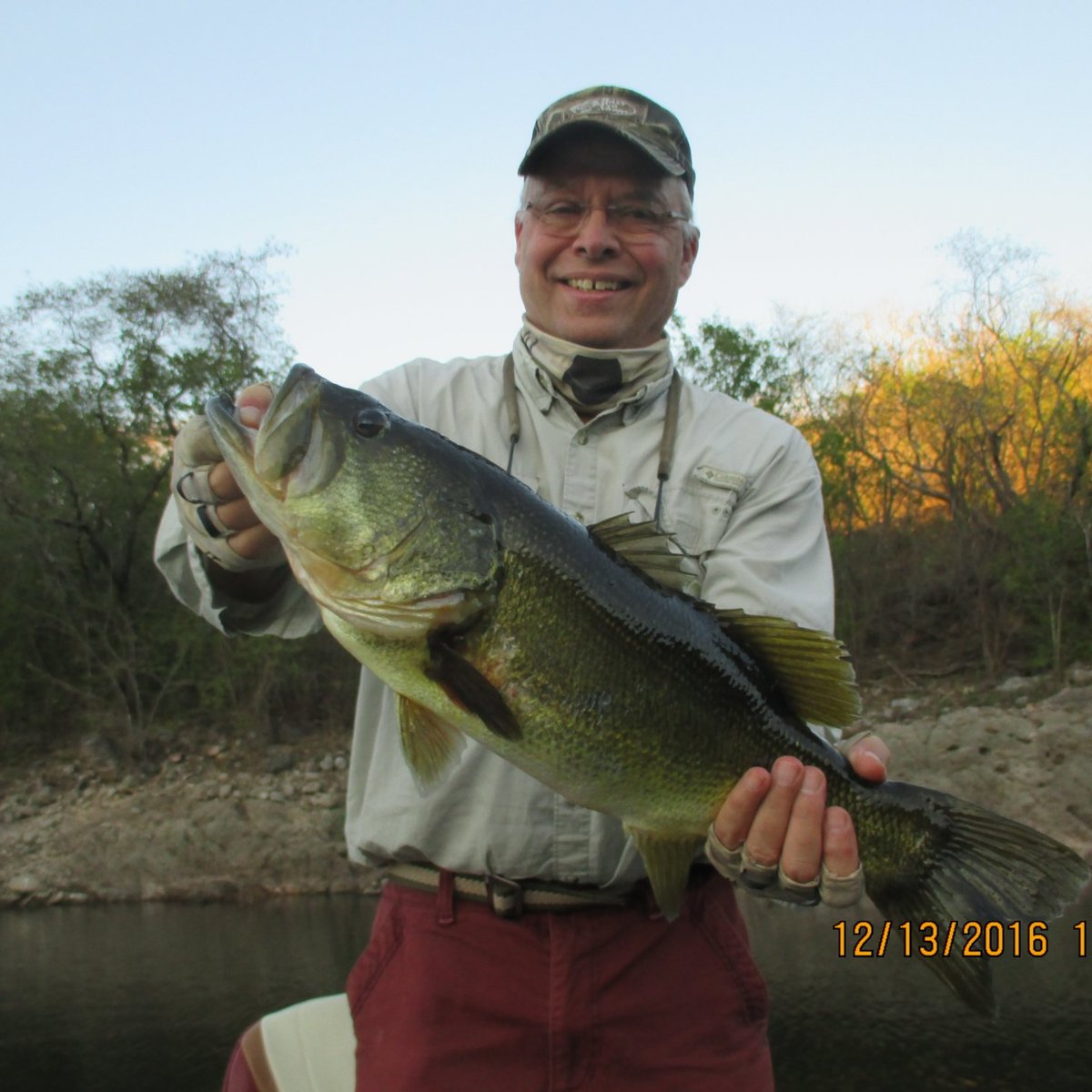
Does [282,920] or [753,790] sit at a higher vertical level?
[753,790]

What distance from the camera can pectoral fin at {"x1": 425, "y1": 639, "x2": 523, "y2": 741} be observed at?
214 centimetres

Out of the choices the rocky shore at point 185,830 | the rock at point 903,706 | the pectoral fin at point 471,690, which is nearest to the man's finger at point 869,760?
the pectoral fin at point 471,690

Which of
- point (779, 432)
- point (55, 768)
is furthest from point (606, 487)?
point (55, 768)

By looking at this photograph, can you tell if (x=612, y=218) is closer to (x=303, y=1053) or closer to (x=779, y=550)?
(x=779, y=550)

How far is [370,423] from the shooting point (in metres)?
2.25

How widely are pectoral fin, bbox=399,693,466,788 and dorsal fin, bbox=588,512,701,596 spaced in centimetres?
57

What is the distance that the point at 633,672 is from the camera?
2.28 metres

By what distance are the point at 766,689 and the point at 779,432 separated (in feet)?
3.03

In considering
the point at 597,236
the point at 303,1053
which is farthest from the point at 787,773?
the point at 303,1053

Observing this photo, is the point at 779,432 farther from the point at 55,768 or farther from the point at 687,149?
the point at 55,768

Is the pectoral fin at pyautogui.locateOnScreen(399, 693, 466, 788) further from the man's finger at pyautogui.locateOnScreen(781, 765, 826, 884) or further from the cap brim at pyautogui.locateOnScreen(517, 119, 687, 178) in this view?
the cap brim at pyautogui.locateOnScreen(517, 119, 687, 178)

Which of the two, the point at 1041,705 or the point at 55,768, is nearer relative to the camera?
the point at 1041,705

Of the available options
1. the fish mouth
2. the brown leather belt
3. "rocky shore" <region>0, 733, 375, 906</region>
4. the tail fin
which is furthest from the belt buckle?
"rocky shore" <region>0, 733, 375, 906</region>

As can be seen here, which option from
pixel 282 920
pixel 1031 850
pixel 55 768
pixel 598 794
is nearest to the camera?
pixel 598 794
